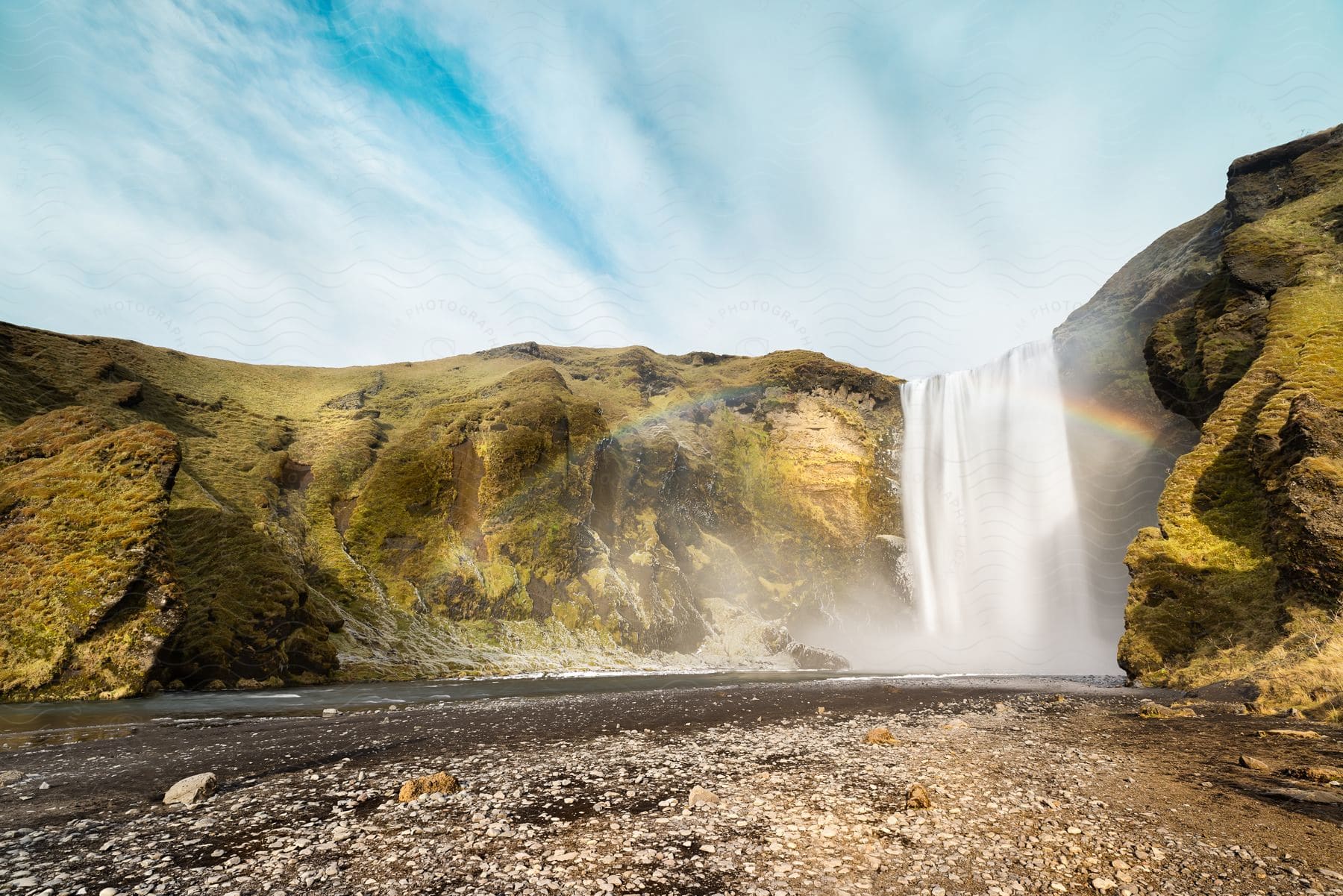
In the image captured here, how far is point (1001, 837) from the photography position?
24.1 ft

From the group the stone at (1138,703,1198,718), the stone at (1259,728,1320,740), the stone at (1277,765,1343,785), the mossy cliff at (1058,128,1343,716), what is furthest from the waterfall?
the stone at (1277,765,1343,785)

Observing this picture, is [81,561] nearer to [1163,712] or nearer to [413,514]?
[413,514]

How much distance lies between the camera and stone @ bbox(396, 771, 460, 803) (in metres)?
9.66

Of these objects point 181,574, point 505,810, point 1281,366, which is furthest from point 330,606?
point 1281,366

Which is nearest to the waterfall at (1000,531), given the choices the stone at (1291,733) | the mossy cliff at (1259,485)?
the mossy cliff at (1259,485)

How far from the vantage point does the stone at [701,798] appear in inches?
361

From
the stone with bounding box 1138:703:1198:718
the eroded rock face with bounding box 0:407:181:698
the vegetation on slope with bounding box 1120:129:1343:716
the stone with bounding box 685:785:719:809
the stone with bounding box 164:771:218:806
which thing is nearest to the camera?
the stone with bounding box 685:785:719:809

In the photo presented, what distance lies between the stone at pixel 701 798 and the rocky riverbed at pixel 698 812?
4 centimetres

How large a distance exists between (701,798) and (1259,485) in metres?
36.8

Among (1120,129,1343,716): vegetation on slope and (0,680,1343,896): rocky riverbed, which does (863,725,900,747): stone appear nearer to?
(0,680,1343,896): rocky riverbed

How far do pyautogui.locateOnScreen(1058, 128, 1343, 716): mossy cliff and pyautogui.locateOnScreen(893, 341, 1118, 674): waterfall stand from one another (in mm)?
25358

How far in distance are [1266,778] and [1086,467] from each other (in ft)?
242

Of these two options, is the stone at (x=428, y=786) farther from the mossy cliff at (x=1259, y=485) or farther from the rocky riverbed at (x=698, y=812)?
the mossy cliff at (x=1259, y=485)

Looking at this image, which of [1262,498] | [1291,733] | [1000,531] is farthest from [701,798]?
[1000,531]
